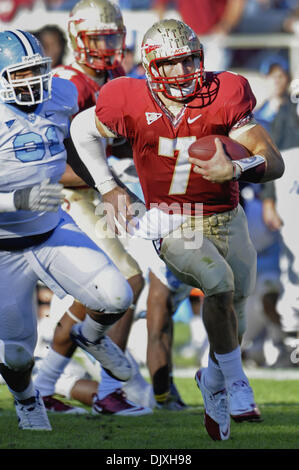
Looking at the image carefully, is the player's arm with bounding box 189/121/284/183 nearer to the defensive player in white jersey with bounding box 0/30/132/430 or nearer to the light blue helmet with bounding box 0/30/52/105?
the defensive player in white jersey with bounding box 0/30/132/430

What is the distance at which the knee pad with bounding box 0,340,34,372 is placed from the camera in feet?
13.7

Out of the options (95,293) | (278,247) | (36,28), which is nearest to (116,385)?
(95,293)

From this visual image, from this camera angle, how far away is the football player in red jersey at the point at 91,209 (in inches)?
199

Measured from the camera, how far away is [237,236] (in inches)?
164

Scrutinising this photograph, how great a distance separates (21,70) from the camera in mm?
4199

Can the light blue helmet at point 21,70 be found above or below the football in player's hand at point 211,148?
above

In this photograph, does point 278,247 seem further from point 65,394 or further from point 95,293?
point 95,293

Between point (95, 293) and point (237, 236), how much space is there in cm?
64

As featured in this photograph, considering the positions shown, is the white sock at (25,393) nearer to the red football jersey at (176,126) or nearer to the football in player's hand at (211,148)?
the red football jersey at (176,126)

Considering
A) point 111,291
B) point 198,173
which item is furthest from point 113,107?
point 111,291

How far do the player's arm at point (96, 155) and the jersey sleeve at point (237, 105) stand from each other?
1.84 feet

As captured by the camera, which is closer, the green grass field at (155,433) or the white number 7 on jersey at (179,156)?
the green grass field at (155,433)

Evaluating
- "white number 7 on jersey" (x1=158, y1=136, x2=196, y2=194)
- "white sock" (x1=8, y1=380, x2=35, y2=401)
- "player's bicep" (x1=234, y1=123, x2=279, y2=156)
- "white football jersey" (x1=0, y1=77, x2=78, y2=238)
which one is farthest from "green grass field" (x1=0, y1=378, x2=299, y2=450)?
"player's bicep" (x1=234, y1=123, x2=279, y2=156)

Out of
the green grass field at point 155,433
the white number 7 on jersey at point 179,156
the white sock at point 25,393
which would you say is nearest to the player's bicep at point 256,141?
the white number 7 on jersey at point 179,156
